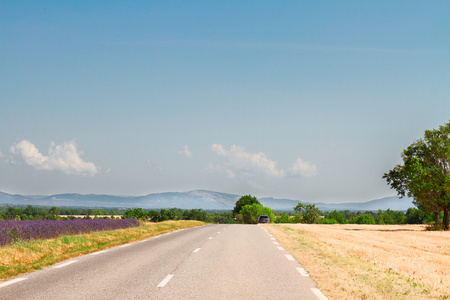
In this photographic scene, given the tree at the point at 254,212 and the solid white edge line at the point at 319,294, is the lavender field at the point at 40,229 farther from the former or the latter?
the tree at the point at 254,212

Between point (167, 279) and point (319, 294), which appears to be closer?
point (319, 294)

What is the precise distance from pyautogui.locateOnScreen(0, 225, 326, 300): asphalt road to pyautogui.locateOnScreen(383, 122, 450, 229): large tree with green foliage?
28216 millimetres

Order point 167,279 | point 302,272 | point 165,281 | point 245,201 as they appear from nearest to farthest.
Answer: point 165,281 < point 167,279 < point 302,272 < point 245,201

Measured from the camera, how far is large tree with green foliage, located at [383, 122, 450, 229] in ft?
120

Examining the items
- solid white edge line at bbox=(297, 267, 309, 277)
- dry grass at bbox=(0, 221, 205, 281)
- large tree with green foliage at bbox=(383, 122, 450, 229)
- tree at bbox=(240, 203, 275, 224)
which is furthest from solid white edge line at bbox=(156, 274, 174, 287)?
tree at bbox=(240, 203, 275, 224)

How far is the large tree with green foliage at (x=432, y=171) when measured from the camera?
3666cm

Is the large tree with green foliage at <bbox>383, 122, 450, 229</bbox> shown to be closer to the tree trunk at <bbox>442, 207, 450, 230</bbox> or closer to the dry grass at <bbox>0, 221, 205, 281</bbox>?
the tree trunk at <bbox>442, 207, 450, 230</bbox>

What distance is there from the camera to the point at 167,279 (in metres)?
9.02

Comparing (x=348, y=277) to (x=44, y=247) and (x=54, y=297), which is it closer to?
(x=54, y=297)

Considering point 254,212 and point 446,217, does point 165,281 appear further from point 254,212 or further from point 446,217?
point 254,212

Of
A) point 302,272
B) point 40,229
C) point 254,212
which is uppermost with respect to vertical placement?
point 254,212

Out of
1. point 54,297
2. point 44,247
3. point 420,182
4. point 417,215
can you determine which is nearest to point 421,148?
point 420,182

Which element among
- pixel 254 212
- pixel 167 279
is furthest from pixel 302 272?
pixel 254 212

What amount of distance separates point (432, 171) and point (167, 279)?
35.1 m
